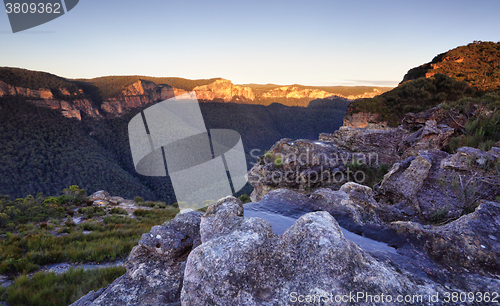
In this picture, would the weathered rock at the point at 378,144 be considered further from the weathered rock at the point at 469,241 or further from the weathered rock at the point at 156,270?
the weathered rock at the point at 156,270

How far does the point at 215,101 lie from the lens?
4336 inches

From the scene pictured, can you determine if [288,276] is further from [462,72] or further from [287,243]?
[462,72]

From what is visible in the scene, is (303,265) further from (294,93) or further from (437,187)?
(294,93)

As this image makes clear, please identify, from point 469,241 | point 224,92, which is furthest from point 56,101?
point 469,241

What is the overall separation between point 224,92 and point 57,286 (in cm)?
11869

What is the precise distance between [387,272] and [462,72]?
38.8 meters

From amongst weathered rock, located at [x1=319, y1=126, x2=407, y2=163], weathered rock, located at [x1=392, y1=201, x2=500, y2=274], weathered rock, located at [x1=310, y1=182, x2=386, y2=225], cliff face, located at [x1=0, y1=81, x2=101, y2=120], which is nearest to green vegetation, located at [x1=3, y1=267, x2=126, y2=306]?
weathered rock, located at [x1=310, y1=182, x2=386, y2=225]

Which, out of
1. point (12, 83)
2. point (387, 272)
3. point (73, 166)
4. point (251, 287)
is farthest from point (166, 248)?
point (12, 83)

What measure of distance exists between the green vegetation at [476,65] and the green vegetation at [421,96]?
15.2ft

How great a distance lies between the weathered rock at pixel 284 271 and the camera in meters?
1.70

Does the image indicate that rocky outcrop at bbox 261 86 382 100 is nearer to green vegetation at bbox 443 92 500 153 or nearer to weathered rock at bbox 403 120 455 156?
green vegetation at bbox 443 92 500 153

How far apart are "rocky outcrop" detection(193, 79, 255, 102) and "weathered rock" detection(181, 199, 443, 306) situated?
362 feet

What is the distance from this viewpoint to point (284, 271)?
6.26ft

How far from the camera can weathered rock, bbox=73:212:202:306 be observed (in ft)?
7.26
